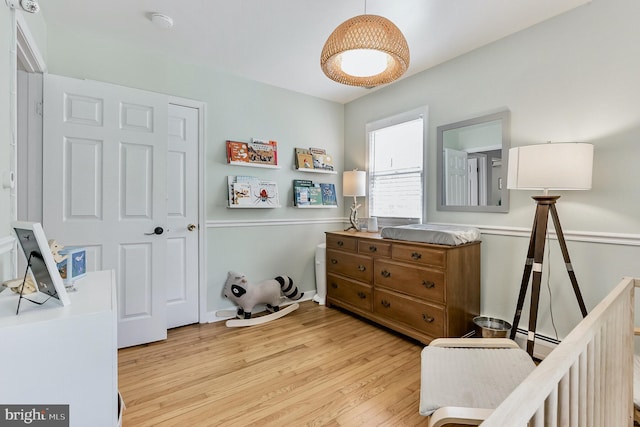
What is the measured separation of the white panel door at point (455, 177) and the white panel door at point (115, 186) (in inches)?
98.9

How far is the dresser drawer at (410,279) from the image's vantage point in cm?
229

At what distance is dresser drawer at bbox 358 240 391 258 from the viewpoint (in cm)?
268

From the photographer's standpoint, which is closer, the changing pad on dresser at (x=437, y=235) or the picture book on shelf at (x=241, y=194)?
the changing pad on dresser at (x=437, y=235)

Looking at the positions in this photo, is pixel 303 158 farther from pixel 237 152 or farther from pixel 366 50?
pixel 366 50

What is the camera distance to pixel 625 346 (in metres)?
1.31

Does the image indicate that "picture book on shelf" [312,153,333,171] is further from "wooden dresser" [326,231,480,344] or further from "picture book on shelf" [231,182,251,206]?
"wooden dresser" [326,231,480,344]

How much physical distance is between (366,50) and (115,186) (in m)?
2.12

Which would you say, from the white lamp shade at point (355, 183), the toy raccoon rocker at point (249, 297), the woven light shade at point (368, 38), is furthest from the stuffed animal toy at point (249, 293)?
the woven light shade at point (368, 38)

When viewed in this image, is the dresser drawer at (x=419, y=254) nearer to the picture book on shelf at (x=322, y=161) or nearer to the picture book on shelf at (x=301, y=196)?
the picture book on shelf at (x=301, y=196)

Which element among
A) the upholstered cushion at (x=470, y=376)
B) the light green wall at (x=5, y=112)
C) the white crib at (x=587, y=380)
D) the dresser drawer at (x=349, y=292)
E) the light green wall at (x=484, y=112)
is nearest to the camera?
the white crib at (x=587, y=380)

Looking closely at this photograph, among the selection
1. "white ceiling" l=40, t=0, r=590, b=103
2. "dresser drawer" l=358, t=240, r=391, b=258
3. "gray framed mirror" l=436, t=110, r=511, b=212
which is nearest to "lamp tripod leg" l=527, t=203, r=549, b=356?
"gray framed mirror" l=436, t=110, r=511, b=212

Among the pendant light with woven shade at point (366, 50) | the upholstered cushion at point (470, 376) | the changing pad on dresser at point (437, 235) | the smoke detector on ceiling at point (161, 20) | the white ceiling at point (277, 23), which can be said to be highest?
the white ceiling at point (277, 23)

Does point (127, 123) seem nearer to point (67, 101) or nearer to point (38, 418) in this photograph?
point (67, 101)

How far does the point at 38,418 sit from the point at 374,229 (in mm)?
2869
